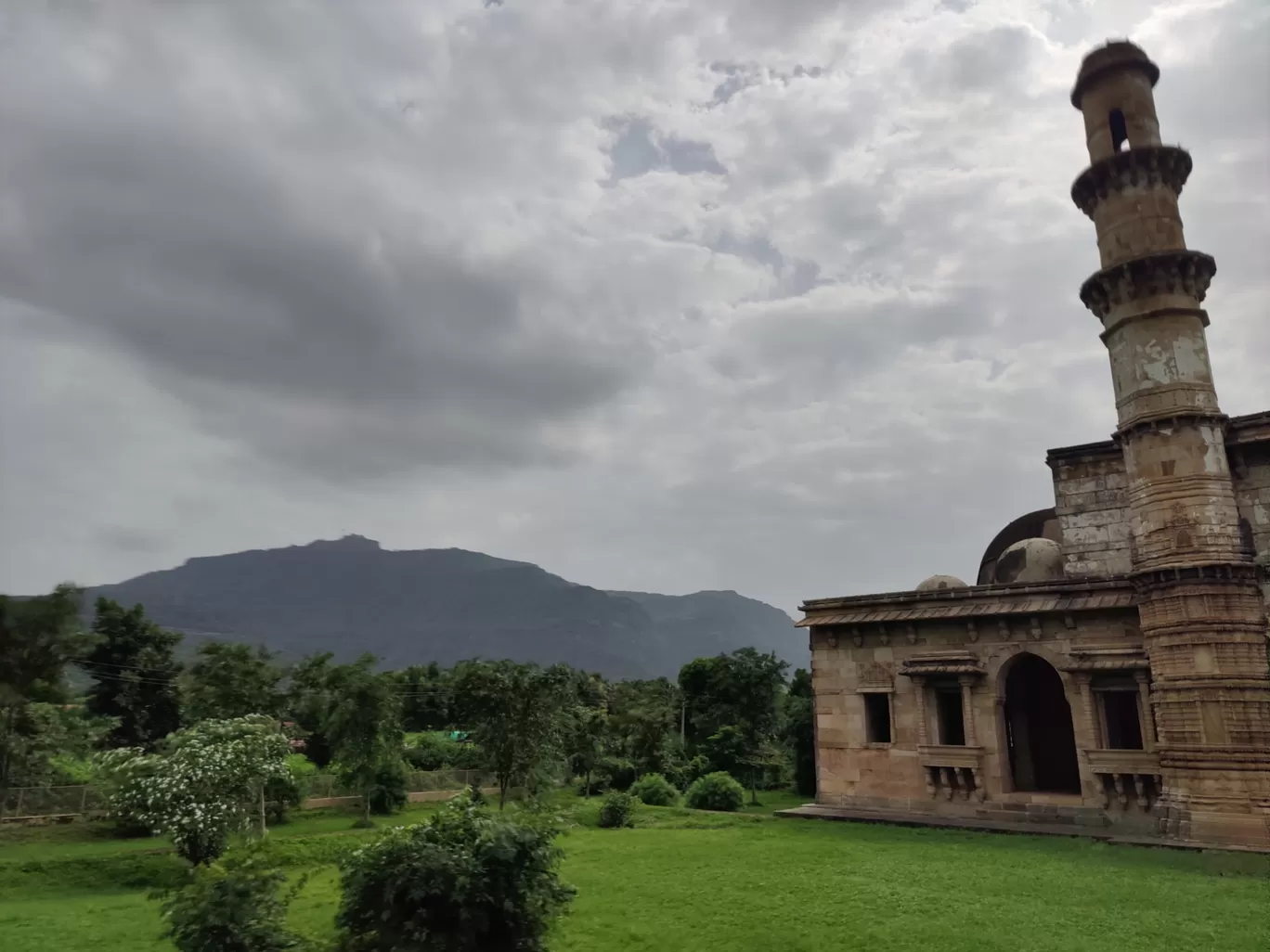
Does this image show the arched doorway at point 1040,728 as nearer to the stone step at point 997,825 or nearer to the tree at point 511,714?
the stone step at point 997,825

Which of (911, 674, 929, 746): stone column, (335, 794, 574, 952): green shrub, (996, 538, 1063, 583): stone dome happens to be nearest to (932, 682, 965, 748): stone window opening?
(911, 674, 929, 746): stone column

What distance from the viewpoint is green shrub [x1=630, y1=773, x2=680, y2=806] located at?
30375 mm

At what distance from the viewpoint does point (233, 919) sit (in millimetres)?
8641

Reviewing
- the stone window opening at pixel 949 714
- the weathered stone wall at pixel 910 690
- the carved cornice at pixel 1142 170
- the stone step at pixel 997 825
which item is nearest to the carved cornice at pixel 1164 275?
the carved cornice at pixel 1142 170

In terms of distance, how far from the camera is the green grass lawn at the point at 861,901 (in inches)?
423

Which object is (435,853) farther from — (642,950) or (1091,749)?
(1091,749)

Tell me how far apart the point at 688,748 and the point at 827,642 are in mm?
21323

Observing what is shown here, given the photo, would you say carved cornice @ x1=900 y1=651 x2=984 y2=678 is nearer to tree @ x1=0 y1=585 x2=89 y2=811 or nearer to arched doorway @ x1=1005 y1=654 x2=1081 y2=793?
arched doorway @ x1=1005 y1=654 x2=1081 y2=793

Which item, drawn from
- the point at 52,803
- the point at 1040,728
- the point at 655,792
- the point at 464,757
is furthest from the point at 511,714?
the point at 1040,728

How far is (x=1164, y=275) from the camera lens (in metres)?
18.9

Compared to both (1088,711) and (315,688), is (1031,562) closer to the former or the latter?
(1088,711)

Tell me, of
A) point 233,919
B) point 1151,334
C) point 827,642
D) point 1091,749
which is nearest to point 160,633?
point 827,642

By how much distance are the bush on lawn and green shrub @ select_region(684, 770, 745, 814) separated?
21256 mm

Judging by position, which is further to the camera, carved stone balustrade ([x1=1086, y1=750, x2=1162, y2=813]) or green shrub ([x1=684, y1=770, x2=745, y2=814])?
green shrub ([x1=684, y1=770, x2=745, y2=814])
